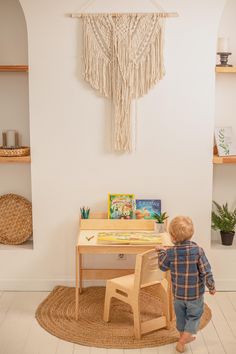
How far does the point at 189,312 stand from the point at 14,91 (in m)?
2.31

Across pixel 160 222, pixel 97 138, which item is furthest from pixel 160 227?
pixel 97 138

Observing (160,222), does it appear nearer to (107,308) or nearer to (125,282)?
(125,282)

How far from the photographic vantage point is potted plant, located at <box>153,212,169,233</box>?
4340 millimetres

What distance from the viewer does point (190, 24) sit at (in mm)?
4336

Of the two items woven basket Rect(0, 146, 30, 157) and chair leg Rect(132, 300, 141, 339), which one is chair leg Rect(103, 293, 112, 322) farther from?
woven basket Rect(0, 146, 30, 157)

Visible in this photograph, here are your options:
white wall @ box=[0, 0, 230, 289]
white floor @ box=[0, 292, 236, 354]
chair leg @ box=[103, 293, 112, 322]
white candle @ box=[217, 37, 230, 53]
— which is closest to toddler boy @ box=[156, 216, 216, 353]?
white floor @ box=[0, 292, 236, 354]

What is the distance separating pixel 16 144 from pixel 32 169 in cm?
31

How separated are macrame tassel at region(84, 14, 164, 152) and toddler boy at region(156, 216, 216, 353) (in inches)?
47.7

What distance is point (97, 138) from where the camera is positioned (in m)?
4.49

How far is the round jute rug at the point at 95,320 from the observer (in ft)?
12.2

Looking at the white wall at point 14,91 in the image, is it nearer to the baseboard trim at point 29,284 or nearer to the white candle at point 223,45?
the baseboard trim at point 29,284

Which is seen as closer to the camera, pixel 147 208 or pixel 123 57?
pixel 123 57

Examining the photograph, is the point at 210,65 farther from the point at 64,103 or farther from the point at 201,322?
the point at 201,322

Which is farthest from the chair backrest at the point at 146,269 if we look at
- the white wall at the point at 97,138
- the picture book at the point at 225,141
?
the picture book at the point at 225,141
